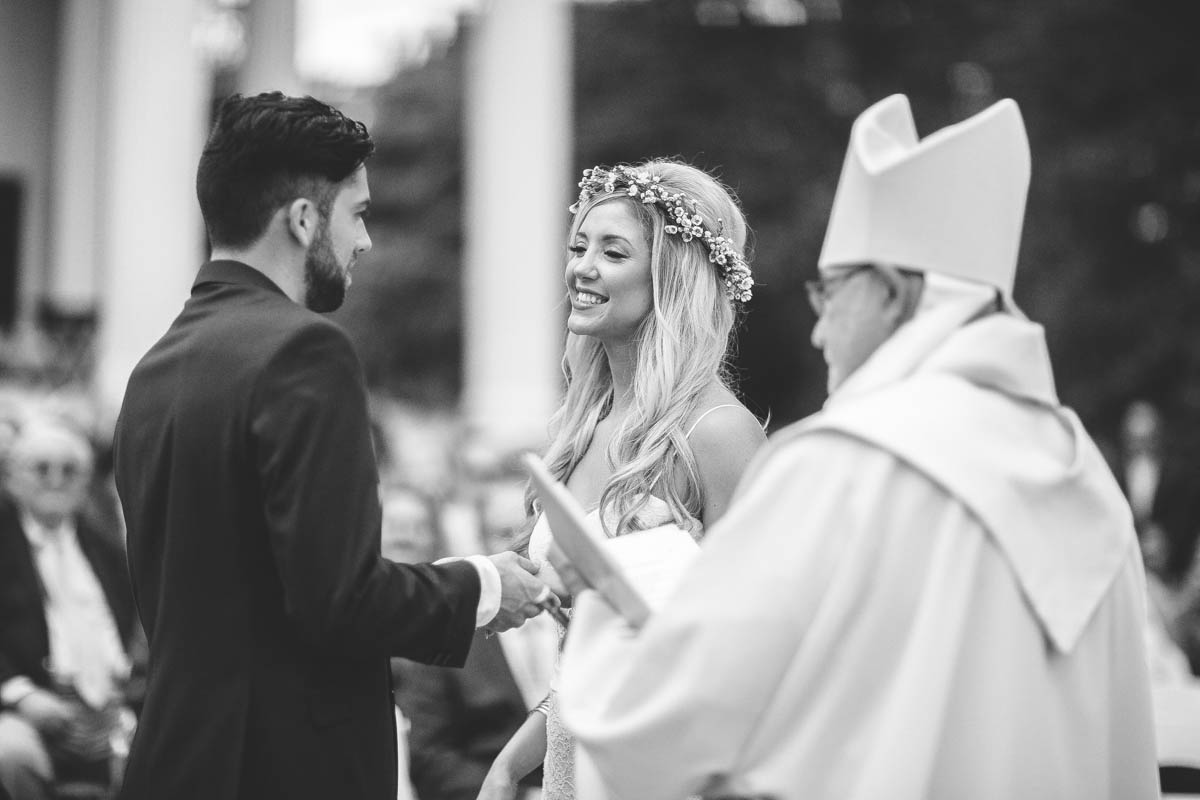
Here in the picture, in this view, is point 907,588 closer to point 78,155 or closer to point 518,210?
point 518,210

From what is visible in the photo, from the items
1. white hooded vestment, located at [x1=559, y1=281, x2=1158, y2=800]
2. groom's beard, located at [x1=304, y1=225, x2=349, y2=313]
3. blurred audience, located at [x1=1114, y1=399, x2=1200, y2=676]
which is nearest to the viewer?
white hooded vestment, located at [x1=559, y1=281, x2=1158, y2=800]

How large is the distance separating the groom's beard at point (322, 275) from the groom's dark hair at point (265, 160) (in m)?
0.08

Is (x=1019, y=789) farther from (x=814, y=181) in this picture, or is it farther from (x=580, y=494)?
(x=814, y=181)

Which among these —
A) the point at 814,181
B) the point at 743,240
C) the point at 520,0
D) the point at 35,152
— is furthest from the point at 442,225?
the point at 743,240

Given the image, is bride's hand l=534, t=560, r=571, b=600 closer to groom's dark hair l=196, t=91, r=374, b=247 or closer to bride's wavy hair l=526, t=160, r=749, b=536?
bride's wavy hair l=526, t=160, r=749, b=536

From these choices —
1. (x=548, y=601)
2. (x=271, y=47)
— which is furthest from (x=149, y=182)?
(x=548, y=601)

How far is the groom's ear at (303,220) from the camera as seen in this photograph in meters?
3.10

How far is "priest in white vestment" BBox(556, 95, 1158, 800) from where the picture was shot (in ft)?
7.74

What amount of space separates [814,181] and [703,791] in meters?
23.7

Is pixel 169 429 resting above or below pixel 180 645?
above

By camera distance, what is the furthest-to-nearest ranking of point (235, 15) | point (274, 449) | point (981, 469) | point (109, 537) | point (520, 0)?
1. point (235, 15)
2. point (520, 0)
3. point (109, 537)
4. point (274, 449)
5. point (981, 469)

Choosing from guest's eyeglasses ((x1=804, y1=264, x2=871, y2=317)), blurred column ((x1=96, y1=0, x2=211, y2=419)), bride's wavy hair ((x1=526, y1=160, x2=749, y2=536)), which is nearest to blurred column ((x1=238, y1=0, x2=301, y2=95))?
blurred column ((x1=96, y1=0, x2=211, y2=419))

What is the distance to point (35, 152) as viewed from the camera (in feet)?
62.8

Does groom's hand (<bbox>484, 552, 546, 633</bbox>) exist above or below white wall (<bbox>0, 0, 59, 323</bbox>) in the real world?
below
